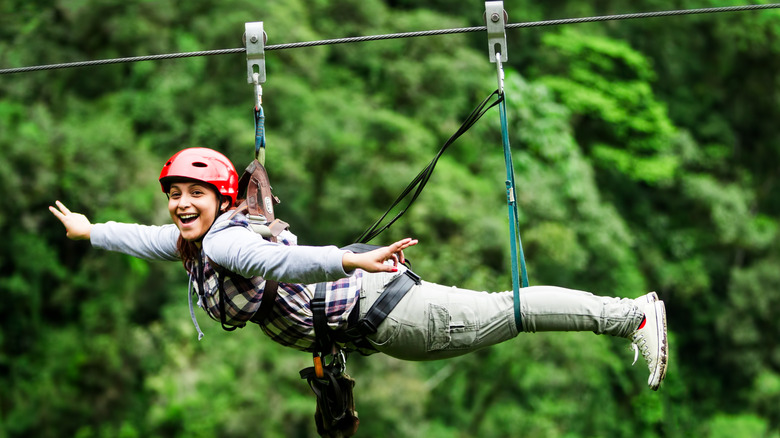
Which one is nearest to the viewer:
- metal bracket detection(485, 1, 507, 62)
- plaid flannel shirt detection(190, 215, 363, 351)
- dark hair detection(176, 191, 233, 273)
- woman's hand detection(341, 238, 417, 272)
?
woman's hand detection(341, 238, 417, 272)

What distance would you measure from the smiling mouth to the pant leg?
631 millimetres

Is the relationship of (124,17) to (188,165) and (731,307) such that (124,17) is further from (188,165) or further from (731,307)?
(731,307)

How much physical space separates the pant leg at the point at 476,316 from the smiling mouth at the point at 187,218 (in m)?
0.63

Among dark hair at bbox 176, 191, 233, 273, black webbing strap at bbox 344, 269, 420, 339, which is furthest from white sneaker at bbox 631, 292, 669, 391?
dark hair at bbox 176, 191, 233, 273

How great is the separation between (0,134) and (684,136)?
33.6ft

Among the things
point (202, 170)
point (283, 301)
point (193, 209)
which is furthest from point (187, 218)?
point (283, 301)

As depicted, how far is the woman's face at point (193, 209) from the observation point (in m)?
3.53

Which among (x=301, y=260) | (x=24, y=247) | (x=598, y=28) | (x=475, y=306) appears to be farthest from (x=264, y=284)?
(x=598, y=28)

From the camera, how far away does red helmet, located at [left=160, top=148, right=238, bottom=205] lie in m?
3.52

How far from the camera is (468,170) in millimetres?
→ 13789

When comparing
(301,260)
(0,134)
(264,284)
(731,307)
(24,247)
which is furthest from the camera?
(731,307)

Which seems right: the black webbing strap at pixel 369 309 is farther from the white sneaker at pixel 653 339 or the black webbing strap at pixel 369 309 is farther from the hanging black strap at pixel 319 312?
the white sneaker at pixel 653 339

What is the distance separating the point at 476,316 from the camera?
3617 millimetres

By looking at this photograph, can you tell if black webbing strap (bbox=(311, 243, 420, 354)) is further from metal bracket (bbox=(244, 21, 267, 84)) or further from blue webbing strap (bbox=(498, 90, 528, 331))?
metal bracket (bbox=(244, 21, 267, 84))
